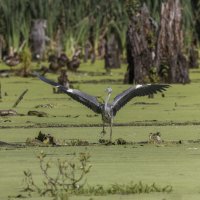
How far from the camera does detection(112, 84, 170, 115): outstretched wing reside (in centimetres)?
1095

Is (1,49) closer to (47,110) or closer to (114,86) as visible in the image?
(114,86)

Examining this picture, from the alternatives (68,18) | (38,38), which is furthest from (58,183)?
(38,38)

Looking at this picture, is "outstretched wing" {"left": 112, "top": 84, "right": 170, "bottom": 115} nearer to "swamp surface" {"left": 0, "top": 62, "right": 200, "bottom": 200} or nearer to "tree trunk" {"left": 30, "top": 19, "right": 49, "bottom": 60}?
"swamp surface" {"left": 0, "top": 62, "right": 200, "bottom": 200}

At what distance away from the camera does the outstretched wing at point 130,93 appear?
1095 cm

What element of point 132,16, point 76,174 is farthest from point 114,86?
point 76,174

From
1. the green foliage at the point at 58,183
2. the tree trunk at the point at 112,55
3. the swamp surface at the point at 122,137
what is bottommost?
the tree trunk at the point at 112,55

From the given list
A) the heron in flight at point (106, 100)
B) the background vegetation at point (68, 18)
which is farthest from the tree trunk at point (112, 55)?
the heron in flight at point (106, 100)

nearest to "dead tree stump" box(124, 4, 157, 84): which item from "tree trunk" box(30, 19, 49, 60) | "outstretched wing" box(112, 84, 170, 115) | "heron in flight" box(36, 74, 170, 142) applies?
"outstretched wing" box(112, 84, 170, 115)

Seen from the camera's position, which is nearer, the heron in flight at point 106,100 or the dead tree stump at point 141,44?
the heron in flight at point 106,100

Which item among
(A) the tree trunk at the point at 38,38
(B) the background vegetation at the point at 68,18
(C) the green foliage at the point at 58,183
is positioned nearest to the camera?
(C) the green foliage at the point at 58,183

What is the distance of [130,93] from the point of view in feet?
36.4

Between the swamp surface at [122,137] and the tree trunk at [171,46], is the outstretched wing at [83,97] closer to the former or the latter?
the swamp surface at [122,137]

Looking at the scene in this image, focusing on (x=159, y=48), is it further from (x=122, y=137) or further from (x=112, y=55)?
(x=122, y=137)

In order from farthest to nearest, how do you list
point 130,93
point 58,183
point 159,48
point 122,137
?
point 159,48
point 122,137
point 130,93
point 58,183
